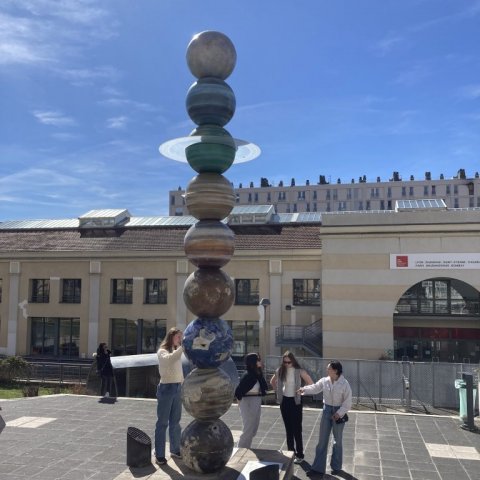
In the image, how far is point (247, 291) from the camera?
2980 centimetres

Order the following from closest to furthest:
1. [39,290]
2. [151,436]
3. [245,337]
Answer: [151,436] < [245,337] < [39,290]

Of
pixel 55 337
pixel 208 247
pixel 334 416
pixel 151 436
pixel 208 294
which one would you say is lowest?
pixel 55 337

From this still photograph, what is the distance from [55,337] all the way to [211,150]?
2981cm

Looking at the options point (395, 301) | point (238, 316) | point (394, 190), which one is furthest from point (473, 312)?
point (394, 190)

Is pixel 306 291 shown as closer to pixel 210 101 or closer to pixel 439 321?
pixel 439 321

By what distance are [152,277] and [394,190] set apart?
7777cm

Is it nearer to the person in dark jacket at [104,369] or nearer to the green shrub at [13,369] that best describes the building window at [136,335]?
the green shrub at [13,369]

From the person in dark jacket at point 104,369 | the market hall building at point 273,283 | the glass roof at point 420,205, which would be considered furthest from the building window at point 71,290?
the glass roof at point 420,205

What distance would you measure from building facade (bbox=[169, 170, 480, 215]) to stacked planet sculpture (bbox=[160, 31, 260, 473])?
295 ft

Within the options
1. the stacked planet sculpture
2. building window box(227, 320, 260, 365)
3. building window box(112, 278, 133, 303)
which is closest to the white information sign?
building window box(227, 320, 260, 365)

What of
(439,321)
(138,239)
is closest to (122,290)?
(138,239)

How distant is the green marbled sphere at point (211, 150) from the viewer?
5.91 metres

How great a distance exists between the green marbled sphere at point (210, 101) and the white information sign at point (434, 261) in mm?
20363

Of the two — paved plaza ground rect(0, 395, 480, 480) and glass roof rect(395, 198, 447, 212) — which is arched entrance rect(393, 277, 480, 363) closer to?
A: glass roof rect(395, 198, 447, 212)
